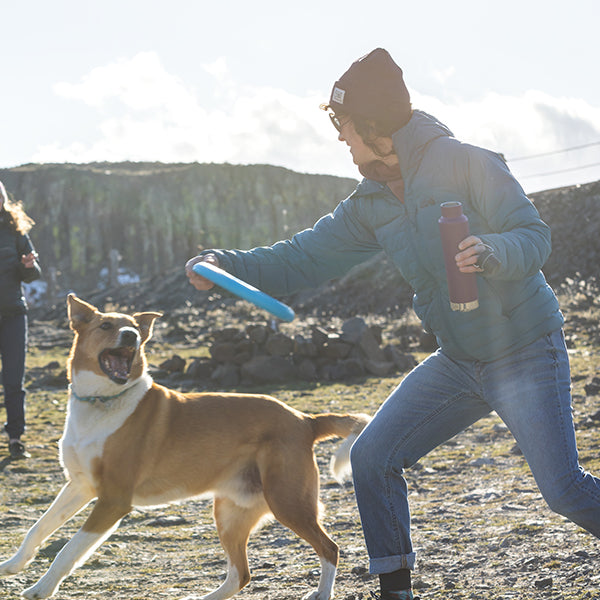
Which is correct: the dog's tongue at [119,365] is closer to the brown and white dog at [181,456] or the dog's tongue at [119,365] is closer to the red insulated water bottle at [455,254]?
the brown and white dog at [181,456]

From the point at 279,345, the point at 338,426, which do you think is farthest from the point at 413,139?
the point at 279,345

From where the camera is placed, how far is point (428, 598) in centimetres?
418

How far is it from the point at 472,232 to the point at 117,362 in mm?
2819

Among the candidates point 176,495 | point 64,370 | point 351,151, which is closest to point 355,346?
point 64,370

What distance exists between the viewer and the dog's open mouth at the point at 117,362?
5169 millimetres

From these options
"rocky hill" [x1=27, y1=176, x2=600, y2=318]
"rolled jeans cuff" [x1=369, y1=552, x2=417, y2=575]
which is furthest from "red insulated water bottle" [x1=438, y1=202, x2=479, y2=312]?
"rocky hill" [x1=27, y1=176, x2=600, y2=318]

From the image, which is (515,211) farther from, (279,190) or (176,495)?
(279,190)

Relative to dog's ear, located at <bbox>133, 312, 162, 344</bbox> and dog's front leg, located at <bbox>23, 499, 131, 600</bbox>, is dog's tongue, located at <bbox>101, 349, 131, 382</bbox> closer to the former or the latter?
dog's ear, located at <bbox>133, 312, 162, 344</bbox>

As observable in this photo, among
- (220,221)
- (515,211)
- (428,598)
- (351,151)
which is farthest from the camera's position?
(220,221)

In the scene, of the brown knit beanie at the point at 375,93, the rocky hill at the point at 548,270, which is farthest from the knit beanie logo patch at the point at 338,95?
the rocky hill at the point at 548,270

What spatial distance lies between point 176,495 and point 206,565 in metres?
0.66

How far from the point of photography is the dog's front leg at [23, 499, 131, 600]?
4090mm

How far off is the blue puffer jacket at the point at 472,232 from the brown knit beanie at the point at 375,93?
0.24ft

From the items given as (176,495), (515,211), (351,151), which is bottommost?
(176,495)
